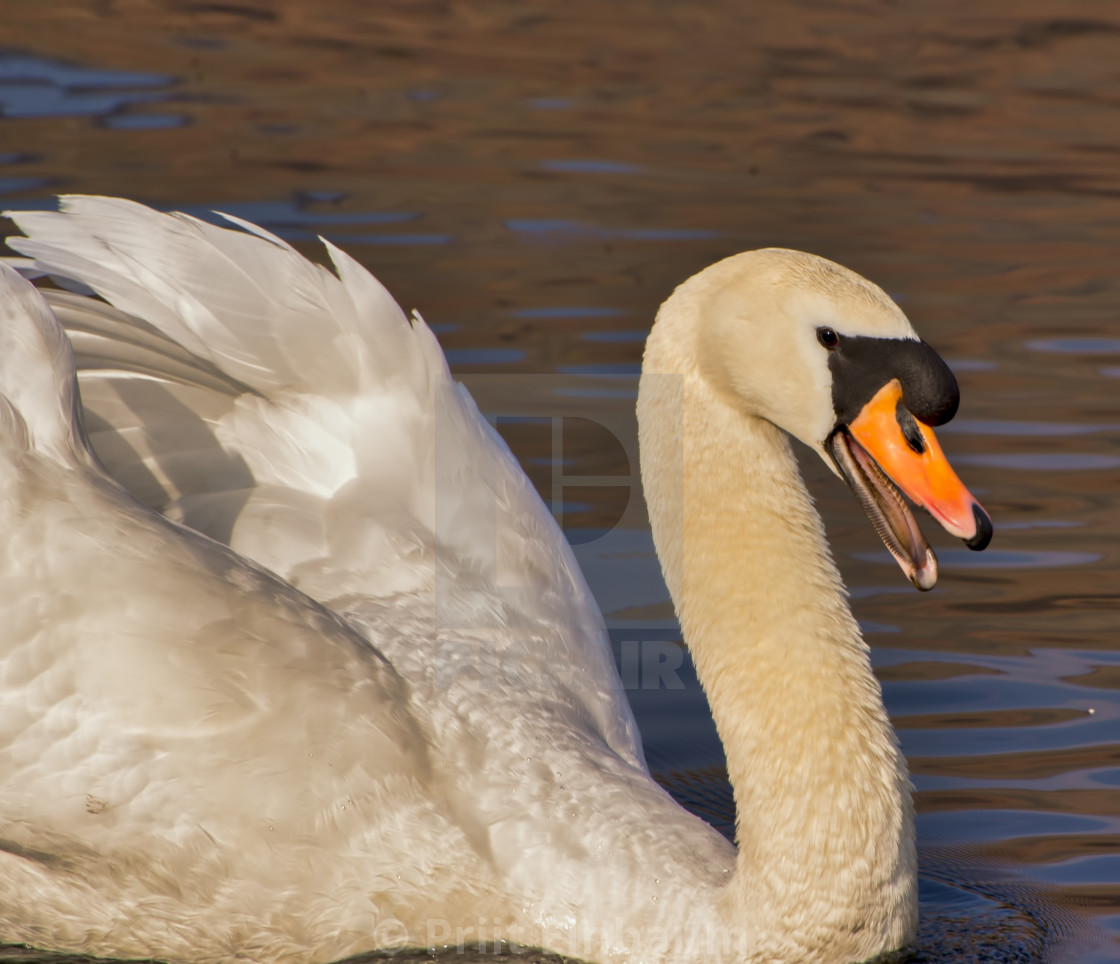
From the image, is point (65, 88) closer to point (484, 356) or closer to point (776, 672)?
point (484, 356)

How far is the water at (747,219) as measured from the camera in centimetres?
564

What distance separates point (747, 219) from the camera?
1072cm

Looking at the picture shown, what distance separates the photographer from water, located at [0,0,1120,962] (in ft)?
18.5

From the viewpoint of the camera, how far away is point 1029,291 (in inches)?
390

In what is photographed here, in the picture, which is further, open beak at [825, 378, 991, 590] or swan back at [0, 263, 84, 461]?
swan back at [0, 263, 84, 461]

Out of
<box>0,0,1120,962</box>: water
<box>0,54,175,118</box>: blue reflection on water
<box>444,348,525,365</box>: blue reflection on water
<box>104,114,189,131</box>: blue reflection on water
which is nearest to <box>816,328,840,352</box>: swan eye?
<box>0,0,1120,962</box>: water

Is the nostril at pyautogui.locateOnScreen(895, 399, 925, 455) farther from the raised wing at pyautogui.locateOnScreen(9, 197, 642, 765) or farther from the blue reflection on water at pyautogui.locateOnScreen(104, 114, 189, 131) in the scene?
the blue reflection on water at pyautogui.locateOnScreen(104, 114, 189, 131)

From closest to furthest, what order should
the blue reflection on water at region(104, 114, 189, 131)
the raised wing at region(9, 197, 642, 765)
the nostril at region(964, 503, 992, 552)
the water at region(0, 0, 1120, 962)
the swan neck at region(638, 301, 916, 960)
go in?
1. the nostril at region(964, 503, 992, 552)
2. the swan neck at region(638, 301, 916, 960)
3. the raised wing at region(9, 197, 642, 765)
4. the water at region(0, 0, 1120, 962)
5. the blue reflection on water at region(104, 114, 189, 131)

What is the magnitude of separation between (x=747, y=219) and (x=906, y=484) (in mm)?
6792

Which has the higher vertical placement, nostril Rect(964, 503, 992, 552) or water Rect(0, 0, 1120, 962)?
nostril Rect(964, 503, 992, 552)

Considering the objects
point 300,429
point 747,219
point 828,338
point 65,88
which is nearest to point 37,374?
point 300,429

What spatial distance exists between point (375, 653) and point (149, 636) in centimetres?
54

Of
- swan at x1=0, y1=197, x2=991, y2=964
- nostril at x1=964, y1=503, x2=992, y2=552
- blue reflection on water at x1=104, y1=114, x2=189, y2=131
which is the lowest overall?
blue reflection on water at x1=104, y1=114, x2=189, y2=131

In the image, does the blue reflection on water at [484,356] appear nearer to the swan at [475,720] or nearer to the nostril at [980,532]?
the swan at [475,720]
